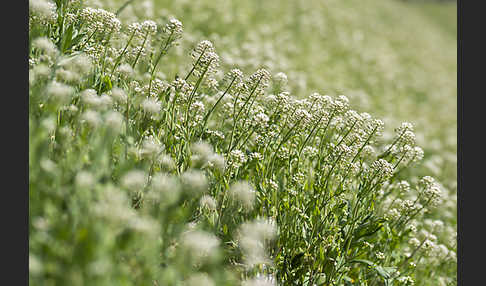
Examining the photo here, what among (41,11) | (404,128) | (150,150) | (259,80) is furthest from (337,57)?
(150,150)

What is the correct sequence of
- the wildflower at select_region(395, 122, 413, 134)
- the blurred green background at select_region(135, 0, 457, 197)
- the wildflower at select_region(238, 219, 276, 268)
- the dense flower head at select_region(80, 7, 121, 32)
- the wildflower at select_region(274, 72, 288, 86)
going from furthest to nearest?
the blurred green background at select_region(135, 0, 457, 197), the wildflower at select_region(274, 72, 288, 86), the wildflower at select_region(395, 122, 413, 134), the dense flower head at select_region(80, 7, 121, 32), the wildflower at select_region(238, 219, 276, 268)

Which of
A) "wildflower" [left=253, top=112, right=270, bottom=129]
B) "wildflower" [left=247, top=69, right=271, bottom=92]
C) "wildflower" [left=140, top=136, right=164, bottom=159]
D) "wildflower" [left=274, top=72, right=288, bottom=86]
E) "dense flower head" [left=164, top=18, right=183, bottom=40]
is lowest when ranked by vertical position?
"wildflower" [left=140, top=136, right=164, bottom=159]

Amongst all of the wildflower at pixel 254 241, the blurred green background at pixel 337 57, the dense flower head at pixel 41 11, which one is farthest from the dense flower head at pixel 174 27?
the blurred green background at pixel 337 57

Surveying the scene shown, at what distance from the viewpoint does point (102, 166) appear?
175 cm

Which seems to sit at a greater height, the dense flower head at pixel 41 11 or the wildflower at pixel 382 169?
the dense flower head at pixel 41 11

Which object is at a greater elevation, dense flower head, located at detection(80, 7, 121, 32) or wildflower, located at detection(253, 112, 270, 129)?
dense flower head, located at detection(80, 7, 121, 32)

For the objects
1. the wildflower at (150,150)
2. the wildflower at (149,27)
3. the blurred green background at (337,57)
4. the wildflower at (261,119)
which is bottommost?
the wildflower at (150,150)

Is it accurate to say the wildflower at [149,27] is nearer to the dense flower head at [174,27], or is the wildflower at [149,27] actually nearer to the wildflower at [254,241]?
the dense flower head at [174,27]

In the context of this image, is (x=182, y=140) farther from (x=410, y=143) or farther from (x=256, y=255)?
(x=410, y=143)

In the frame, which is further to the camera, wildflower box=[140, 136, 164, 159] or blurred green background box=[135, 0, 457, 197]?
blurred green background box=[135, 0, 457, 197]

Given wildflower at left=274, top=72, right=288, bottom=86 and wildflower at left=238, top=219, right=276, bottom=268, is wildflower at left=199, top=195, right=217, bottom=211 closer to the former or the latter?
wildflower at left=238, top=219, right=276, bottom=268

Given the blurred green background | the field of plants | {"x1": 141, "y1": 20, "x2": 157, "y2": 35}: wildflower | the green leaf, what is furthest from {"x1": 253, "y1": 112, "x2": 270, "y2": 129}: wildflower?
the blurred green background

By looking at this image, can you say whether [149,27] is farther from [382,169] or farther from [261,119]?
[382,169]

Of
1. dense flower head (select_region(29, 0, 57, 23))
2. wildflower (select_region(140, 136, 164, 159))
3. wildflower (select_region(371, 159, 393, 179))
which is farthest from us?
wildflower (select_region(371, 159, 393, 179))
